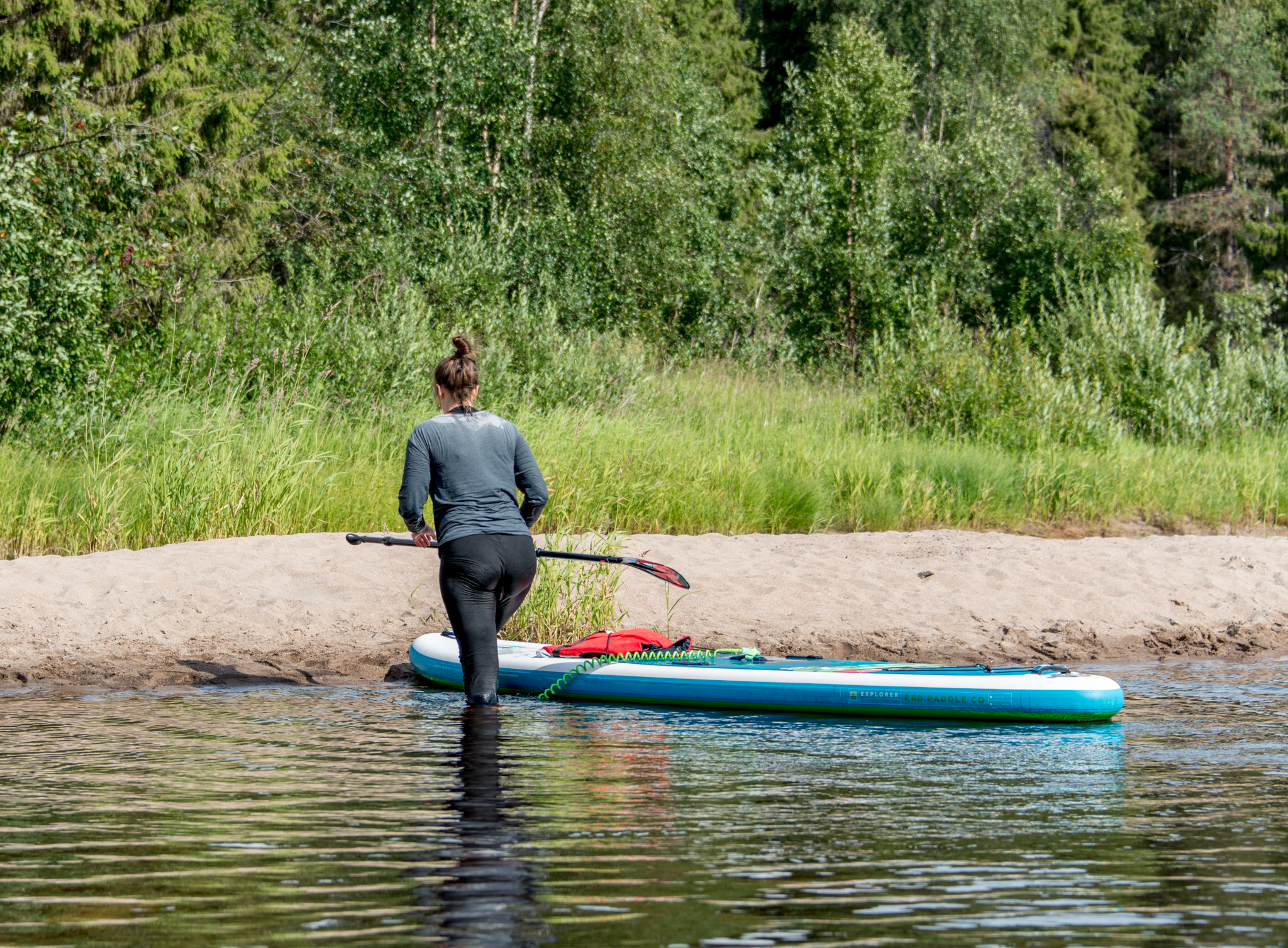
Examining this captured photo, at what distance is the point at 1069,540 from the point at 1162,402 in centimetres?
655

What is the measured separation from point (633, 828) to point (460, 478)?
8.07 ft

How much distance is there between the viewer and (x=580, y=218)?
26.6 m

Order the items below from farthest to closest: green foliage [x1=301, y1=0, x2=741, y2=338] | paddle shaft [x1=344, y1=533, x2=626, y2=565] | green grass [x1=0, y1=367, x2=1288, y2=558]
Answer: green foliage [x1=301, y1=0, x2=741, y2=338]
green grass [x1=0, y1=367, x2=1288, y2=558]
paddle shaft [x1=344, y1=533, x2=626, y2=565]

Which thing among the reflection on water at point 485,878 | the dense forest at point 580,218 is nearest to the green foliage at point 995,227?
the dense forest at point 580,218

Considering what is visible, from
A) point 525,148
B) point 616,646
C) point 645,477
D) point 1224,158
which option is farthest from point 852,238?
point 616,646

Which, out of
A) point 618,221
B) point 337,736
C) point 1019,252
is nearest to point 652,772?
point 337,736

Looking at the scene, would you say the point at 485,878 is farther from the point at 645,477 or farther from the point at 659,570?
the point at 645,477

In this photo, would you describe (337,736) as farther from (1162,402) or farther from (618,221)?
(618,221)

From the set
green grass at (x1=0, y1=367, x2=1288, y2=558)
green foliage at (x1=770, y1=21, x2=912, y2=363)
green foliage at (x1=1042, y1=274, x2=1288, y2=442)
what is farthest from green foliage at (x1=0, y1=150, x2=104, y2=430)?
green foliage at (x1=770, y1=21, x2=912, y2=363)

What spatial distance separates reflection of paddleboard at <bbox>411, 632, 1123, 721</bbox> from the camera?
752 centimetres

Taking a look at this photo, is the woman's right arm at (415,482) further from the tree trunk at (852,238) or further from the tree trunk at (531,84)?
the tree trunk at (852,238)

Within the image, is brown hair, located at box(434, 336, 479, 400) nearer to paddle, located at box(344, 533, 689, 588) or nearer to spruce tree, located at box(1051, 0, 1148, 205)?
paddle, located at box(344, 533, 689, 588)

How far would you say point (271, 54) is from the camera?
84.5 feet

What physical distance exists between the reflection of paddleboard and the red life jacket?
3.0 inches
